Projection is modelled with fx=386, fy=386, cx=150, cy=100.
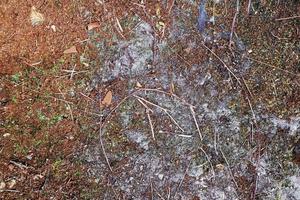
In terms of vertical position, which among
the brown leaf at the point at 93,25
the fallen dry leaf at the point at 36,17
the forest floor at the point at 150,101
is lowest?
the forest floor at the point at 150,101

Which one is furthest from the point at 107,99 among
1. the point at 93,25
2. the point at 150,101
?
the point at 93,25

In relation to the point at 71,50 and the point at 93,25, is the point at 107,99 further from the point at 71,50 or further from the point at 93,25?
the point at 93,25

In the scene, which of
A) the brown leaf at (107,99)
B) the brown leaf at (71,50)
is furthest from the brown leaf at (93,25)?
the brown leaf at (107,99)

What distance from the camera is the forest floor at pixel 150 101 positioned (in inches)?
110

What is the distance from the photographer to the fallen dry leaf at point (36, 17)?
9.04ft

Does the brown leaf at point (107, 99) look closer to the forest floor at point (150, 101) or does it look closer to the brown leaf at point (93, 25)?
the forest floor at point (150, 101)

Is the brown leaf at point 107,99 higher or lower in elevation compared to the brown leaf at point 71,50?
lower

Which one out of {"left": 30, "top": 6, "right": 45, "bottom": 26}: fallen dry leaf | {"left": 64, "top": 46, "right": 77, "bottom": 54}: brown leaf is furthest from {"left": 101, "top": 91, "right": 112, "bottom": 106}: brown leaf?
{"left": 30, "top": 6, "right": 45, "bottom": 26}: fallen dry leaf

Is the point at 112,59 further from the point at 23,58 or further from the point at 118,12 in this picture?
the point at 23,58

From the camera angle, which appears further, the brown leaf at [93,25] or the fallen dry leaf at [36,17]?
the brown leaf at [93,25]

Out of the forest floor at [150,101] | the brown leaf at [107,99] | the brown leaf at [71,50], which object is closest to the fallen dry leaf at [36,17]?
the forest floor at [150,101]

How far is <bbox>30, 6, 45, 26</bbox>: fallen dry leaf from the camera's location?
9.04 ft

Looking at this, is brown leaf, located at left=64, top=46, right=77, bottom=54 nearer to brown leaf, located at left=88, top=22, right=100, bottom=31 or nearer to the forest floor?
the forest floor

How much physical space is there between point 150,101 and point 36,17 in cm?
103
